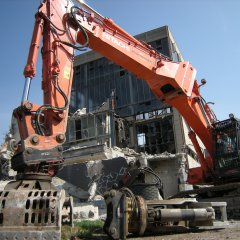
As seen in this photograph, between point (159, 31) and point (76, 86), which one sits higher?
point (159, 31)

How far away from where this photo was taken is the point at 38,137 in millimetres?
5730

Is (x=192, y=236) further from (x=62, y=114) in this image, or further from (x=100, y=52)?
(x=100, y=52)

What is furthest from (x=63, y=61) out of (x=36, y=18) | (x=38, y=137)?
(x=38, y=137)

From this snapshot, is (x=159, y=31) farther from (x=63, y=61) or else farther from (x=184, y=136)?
(x=63, y=61)

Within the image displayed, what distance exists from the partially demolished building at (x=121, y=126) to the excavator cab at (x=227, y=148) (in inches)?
354

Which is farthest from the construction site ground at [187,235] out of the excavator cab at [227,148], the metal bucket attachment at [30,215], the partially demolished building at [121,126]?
the partially demolished building at [121,126]

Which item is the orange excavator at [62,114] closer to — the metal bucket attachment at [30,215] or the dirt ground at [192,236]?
the metal bucket attachment at [30,215]

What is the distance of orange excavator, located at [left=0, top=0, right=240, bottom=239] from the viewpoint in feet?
15.8

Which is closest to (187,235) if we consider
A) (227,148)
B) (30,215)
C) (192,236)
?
(192,236)

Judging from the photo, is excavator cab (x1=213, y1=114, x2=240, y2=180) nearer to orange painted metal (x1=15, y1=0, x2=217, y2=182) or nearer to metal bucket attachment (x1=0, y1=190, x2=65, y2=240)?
orange painted metal (x1=15, y1=0, x2=217, y2=182)

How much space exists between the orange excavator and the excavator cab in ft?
0.10

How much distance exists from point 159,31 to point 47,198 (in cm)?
2904

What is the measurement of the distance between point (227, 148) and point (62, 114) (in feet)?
21.9

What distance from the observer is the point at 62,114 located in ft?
21.2
